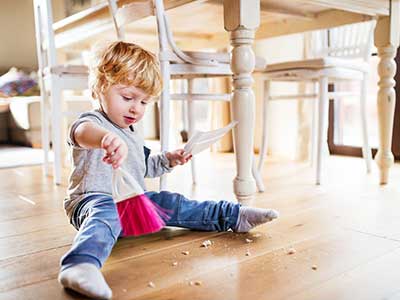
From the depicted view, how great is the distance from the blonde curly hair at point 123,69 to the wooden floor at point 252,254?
1.21 feet

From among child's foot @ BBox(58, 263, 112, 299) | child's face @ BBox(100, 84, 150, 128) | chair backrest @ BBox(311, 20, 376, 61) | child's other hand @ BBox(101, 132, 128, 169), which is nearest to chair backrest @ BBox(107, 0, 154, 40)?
child's face @ BBox(100, 84, 150, 128)

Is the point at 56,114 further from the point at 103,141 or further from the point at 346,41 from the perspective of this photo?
the point at 346,41

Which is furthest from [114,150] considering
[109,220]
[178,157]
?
[178,157]

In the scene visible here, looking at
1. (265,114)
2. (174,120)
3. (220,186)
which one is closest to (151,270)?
(220,186)

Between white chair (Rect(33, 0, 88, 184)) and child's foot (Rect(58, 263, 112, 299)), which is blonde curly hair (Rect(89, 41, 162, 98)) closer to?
child's foot (Rect(58, 263, 112, 299))

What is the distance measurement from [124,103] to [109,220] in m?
0.26

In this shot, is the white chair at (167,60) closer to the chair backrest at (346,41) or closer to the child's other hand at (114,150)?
the child's other hand at (114,150)

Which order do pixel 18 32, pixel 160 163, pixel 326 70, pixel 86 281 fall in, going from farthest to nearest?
pixel 18 32 < pixel 326 70 < pixel 160 163 < pixel 86 281

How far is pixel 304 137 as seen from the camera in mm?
2518

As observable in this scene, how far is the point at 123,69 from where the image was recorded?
0.98 metres

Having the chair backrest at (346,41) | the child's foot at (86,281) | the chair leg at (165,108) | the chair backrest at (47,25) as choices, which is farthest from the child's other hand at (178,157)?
the chair backrest at (346,41)

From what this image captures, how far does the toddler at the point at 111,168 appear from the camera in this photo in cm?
79

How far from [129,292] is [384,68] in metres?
1.32

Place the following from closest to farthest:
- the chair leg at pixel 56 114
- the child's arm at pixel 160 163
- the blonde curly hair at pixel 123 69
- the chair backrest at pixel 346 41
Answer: the blonde curly hair at pixel 123 69
the child's arm at pixel 160 163
the chair leg at pixel 56 114
the chair backrest at pixel 346 41
